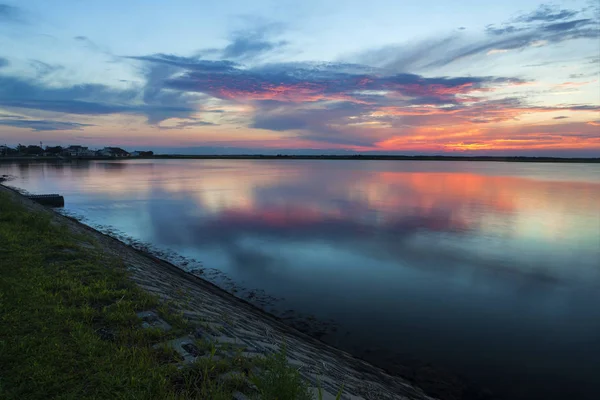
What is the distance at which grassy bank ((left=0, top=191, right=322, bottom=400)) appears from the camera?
4918mm

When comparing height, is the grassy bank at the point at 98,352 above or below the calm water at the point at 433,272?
above

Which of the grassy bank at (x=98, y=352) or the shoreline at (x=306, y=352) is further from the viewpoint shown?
the shoreline at (x=306, y=352)

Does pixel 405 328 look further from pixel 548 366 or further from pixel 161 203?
pixel 161 203

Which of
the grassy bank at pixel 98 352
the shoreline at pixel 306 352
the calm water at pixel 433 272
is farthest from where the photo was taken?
the calm water at pixel 433 272

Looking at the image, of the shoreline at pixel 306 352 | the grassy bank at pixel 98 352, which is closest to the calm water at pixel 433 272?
the shoreline at pixel 306 352

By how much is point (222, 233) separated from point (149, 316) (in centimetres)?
2113

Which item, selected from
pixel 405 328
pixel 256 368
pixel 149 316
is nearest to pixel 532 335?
pixel 405 328

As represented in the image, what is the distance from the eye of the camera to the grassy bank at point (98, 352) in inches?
194

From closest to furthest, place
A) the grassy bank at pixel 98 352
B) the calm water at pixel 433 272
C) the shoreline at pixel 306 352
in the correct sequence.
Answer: the grassy bank at pixel 98 352 → the shoreline at pixel 306 352 → the calm water at pixel 433 272

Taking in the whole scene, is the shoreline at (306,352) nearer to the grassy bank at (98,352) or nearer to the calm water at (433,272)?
the grassy bank at (98,352)

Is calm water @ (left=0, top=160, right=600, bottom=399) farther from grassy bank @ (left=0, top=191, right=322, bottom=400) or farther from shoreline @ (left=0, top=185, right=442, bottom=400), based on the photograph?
grassy bank @ (left=0, top=191, right=322, bottom=400)

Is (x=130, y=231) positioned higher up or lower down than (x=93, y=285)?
lower down

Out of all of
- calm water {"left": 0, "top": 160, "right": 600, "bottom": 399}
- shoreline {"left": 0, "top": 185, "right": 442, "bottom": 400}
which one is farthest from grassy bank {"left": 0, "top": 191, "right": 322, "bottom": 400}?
calm water {"left": 0, "top": 160, "right": 600, "bottom": 399}

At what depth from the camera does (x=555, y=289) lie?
16984mm
